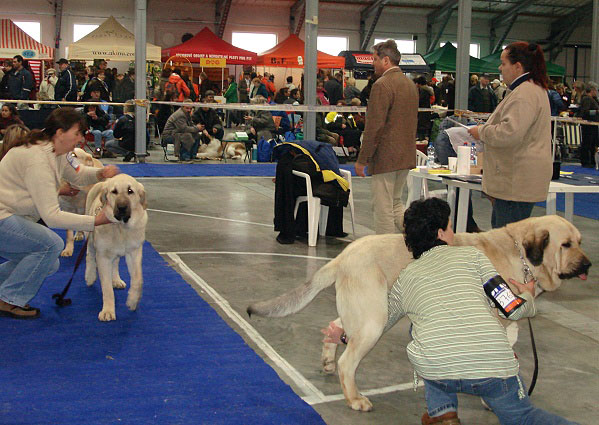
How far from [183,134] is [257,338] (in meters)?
10.4

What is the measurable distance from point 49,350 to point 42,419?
90 cm

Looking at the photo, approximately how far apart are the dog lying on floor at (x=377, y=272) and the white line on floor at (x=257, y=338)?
29 cm

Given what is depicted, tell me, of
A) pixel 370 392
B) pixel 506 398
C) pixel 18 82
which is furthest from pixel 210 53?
pixel 506 398

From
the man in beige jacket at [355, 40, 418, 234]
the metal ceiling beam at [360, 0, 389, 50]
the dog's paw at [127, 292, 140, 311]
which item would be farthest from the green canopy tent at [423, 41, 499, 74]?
the dog's paw at [127, 292, 140, 311]

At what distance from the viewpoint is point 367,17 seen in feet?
98.5

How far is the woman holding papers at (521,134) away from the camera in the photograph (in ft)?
13.2


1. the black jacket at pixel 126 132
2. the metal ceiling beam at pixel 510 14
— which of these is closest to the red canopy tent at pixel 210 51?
the black jacket at pixel 126 132

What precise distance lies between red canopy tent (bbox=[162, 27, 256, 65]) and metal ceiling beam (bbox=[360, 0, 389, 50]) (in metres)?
7.93

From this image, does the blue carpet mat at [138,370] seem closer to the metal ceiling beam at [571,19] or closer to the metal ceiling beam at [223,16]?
the metal ceiling beam at [223,16]

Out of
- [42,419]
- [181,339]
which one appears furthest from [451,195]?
[42,419]

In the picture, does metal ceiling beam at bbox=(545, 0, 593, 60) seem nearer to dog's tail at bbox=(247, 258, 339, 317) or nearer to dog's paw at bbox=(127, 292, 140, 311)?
dog's paw at bbox=(127, 292, 140, 311)

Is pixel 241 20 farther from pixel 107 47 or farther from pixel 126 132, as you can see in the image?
pixel 126 132

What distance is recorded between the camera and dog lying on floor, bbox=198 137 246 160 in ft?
48.0

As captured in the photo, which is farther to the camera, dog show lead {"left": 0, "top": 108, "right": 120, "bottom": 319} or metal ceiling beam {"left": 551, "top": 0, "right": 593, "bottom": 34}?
metal ceiling beam {"left": 551, "top": 0, "right": 593, "bottom": 34}
